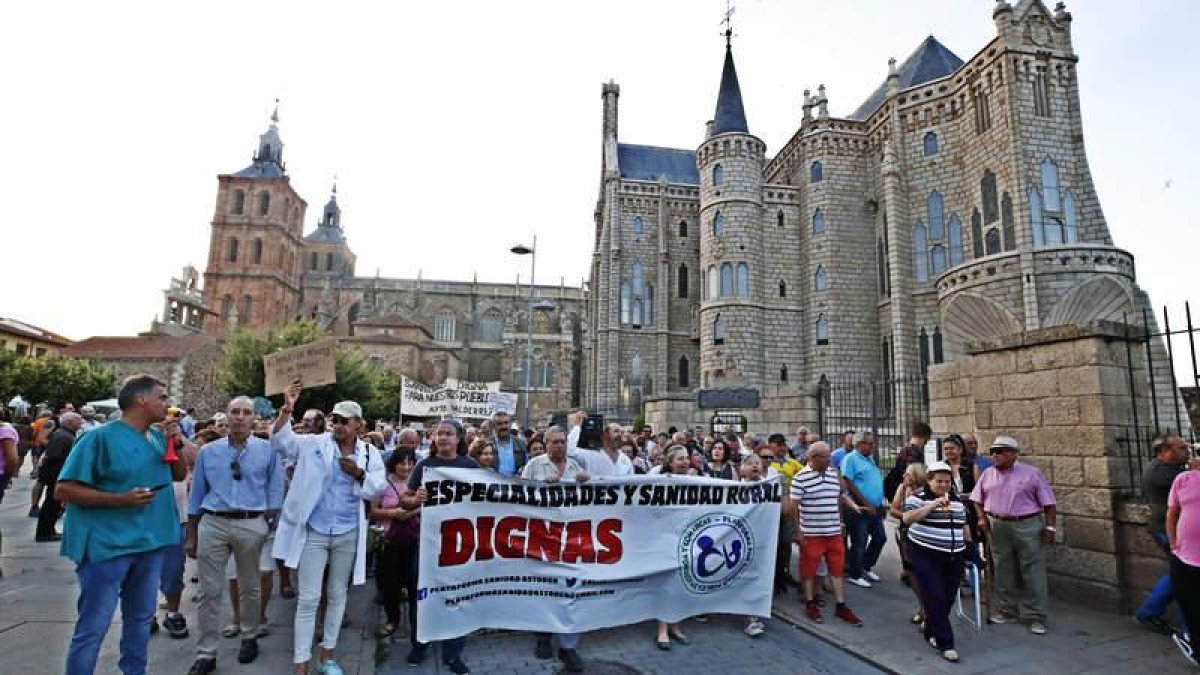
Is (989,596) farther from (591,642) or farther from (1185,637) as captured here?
(591,642)

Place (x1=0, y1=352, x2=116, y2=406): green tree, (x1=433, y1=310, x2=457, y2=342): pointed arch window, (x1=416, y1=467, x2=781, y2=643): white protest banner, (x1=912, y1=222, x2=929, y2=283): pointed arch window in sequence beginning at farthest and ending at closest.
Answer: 1. (x1=433, y1=310, x2=457, y2=342): pointed arch window
2. (x1=0, y1=352, x2=116, y2=406): green tree
3. (x1=912, y1=222, x2=929, y2=283): pointed arch window
4. (x1=416, y1=467, x2=781, y2=643): white protest banner

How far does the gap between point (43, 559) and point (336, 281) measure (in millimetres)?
53970

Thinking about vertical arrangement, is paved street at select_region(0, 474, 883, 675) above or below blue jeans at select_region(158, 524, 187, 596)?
below

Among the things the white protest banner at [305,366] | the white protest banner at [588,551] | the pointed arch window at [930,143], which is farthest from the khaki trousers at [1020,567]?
Result: the pointed arch window at [930,143]

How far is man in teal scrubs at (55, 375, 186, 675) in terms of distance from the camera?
3.33m

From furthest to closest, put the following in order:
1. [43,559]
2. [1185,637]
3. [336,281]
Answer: [336,281], [43,559], [1185,637]

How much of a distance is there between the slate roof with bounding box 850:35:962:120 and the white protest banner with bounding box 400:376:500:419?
2521 centimetres

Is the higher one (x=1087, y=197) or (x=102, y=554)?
(x=1087, y=197)

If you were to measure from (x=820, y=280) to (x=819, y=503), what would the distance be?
26107 millimetres

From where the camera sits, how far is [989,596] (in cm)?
623

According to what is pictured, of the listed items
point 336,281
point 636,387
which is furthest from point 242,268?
point 636,387

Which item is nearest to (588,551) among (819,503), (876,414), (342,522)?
(342,522)

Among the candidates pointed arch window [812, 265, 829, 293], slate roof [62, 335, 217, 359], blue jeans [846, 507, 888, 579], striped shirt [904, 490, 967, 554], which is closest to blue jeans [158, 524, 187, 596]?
striped shirt [904, 490, 967, 554]

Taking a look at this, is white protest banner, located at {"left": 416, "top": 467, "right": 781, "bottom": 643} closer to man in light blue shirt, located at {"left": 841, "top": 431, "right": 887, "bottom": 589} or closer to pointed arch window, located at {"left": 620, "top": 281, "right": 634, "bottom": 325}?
man in light blue shirt, located at {"left": 841, "top": 431, "right": 887, "bottom": 589}
